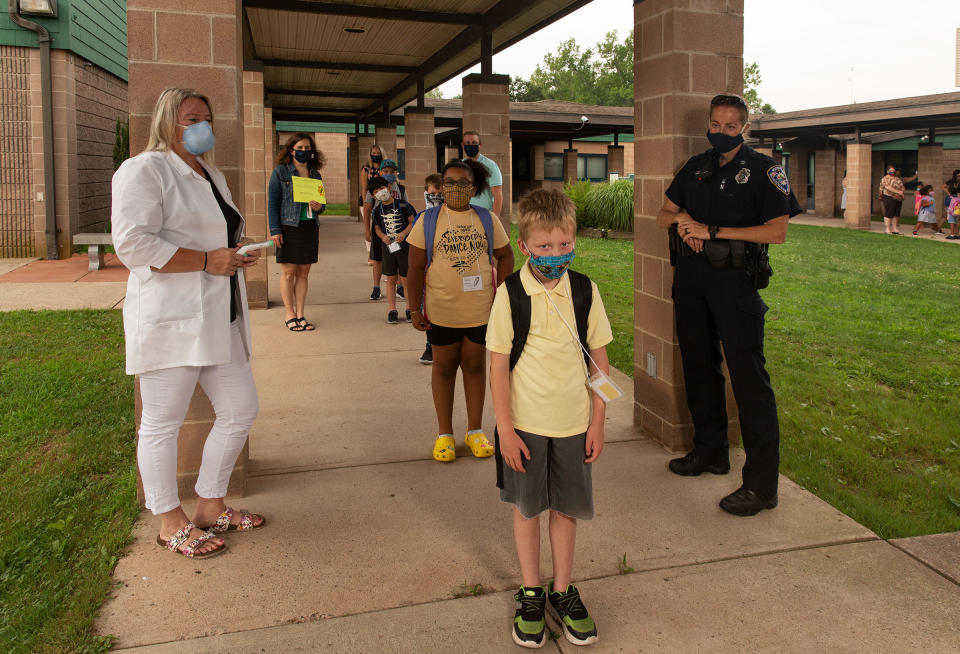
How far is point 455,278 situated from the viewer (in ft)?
15.8

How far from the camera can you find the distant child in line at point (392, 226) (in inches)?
352

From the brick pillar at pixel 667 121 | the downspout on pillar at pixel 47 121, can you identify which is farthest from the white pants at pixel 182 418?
the downspout on pillar at pixel 47 121

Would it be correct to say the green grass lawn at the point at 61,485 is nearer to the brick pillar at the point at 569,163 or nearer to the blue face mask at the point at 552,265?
the blue face mask at the point at 552,265

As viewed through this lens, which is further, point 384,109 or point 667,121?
point 384,109

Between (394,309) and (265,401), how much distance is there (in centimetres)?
349

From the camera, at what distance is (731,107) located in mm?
4223

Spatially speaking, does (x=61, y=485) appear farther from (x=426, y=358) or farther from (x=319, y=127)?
(x=319, y=127)

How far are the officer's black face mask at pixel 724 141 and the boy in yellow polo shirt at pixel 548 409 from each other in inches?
62.4

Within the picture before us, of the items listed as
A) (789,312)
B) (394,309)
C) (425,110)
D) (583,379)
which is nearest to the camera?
(583,379)

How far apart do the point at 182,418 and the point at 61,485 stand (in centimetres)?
140

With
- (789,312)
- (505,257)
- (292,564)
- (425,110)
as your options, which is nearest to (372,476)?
(292,564)

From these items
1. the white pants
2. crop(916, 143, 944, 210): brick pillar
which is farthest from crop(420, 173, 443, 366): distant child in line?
crop(916, 143, 944, 210): brick pillar

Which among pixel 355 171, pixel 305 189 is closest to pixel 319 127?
pixel 355 171

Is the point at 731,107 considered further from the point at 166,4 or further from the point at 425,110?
the point at 425,110
